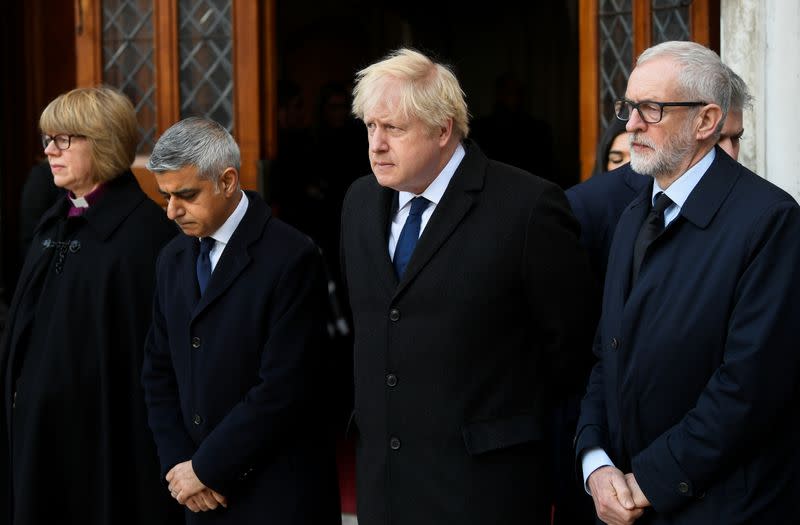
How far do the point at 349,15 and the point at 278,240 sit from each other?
5613 mm

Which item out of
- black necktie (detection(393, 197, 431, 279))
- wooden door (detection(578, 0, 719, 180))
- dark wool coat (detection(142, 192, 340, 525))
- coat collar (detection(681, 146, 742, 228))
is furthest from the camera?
wooden door (detection(578, 0, 719, 180))

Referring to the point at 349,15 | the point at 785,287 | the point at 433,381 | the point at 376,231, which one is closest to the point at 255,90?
the point at 376,231

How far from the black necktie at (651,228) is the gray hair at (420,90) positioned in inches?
23.2

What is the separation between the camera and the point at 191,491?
3459mm

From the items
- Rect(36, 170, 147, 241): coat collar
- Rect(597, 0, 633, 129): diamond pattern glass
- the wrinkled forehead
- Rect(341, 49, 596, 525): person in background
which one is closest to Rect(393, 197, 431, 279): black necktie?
Rect(341, 49, 596, 525): person in background

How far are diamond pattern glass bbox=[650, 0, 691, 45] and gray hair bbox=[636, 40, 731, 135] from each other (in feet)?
5.56

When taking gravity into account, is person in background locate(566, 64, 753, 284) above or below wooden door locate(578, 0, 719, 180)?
below

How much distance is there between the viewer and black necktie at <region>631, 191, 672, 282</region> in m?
2.84

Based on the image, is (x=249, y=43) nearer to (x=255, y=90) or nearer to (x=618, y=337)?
(x=255, y=90)

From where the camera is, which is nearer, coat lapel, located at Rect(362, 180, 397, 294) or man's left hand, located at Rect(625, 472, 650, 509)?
man's left hand, located at Rect(625, 472, 650, 509)

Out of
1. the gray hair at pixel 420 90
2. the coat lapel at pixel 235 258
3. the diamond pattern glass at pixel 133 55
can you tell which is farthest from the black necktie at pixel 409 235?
the diamond pattern glass at pixel 133 55

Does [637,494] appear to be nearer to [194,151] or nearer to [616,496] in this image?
[616,496]

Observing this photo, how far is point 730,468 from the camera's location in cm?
262

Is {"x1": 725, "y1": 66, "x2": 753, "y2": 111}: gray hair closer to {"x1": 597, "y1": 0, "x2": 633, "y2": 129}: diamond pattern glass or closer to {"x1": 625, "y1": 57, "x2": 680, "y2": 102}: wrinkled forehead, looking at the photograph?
{"x1": 625, "y1": 57, "x2": 680, "y2": 102}: wrinkled forehead
